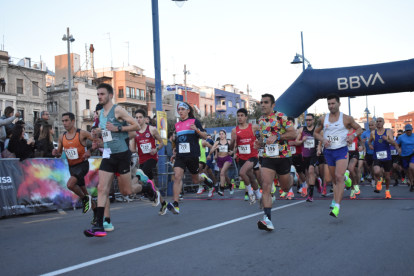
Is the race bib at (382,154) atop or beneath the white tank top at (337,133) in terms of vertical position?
beneath

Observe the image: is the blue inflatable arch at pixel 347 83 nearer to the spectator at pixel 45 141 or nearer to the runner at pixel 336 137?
the runner at pixel 336 137

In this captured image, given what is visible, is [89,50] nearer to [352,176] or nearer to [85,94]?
[85,94]

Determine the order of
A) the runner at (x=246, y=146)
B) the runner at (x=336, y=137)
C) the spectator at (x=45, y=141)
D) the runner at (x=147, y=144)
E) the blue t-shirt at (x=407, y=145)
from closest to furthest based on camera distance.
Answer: the runner at (x=336, y=137), the runner at (x=147, y=144), the runner at (x=246, y=146), the spectator at (x=45, y=141), the blue t-shirt at (x=407, y=145)

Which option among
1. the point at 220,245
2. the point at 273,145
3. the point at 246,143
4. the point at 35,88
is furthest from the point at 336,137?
the point at 35,88

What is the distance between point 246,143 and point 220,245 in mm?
4637

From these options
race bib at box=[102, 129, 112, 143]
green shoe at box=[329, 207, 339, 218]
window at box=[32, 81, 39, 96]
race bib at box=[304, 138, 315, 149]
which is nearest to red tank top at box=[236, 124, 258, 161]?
race bib at box=[304, 138, 315, 149]

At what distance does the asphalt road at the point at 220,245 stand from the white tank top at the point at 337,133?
1323 mm

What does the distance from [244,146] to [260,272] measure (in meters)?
5.76

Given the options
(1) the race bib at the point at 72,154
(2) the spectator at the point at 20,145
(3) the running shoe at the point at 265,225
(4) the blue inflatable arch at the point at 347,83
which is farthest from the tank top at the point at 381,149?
(2) the spectator at the point at 20,145

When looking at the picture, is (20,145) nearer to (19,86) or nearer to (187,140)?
(187,140)

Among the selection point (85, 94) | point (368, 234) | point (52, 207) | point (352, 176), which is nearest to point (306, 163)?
point (352, 176)

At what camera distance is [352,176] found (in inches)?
429

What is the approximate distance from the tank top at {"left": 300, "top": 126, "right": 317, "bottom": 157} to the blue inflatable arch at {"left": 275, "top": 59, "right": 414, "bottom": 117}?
Result: 11.8 feet

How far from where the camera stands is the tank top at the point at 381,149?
11.4 metres
